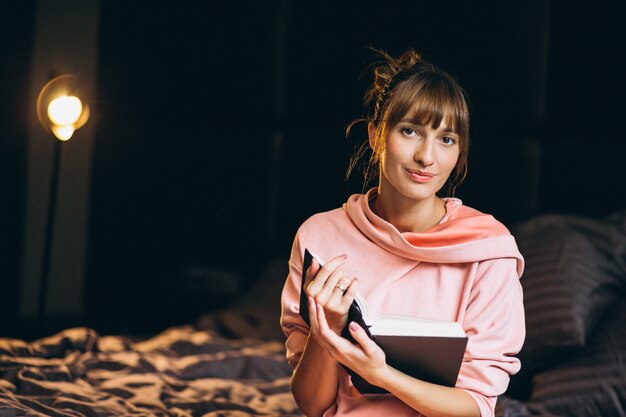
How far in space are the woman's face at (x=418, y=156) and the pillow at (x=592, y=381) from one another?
2.61 ft

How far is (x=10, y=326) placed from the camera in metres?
3.17

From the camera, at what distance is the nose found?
4.50ft

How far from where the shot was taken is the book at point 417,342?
1227mm

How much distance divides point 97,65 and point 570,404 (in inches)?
92.0

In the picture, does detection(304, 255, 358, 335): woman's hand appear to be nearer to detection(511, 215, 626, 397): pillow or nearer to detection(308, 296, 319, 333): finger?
detection(308, 296, 319, 333): finger

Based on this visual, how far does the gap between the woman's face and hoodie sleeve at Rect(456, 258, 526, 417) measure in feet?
0.58

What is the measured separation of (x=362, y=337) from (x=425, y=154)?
34 centimetres

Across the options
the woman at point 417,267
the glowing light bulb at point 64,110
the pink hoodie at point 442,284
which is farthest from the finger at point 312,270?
the glowing light bulb at point 64,110

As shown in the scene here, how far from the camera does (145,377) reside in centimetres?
219

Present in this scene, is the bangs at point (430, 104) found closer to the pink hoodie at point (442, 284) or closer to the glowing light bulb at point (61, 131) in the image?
the pink hoodie at point (442, 284)

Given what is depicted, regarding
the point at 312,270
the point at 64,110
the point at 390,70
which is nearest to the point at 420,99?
the point at 390,70

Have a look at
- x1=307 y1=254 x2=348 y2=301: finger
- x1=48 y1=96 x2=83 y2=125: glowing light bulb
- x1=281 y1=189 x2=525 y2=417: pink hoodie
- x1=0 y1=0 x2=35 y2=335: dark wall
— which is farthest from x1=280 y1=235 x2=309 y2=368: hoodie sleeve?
x1=0 y1=0 x2=35 y2=335: dark wall

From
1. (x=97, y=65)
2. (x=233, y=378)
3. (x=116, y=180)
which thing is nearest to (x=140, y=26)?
(x=97, y=65)

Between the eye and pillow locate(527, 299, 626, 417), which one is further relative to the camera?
pillow locate(527, 299, 626, 417)
